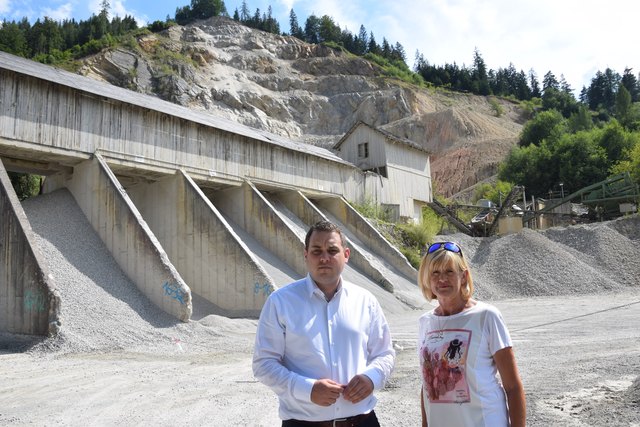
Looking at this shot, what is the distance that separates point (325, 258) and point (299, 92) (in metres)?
74.5

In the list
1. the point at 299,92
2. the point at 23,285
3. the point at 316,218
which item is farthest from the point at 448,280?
the point at 299,92

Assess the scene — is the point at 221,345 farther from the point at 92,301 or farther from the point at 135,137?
the point at 135,137

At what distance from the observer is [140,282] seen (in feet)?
43.6

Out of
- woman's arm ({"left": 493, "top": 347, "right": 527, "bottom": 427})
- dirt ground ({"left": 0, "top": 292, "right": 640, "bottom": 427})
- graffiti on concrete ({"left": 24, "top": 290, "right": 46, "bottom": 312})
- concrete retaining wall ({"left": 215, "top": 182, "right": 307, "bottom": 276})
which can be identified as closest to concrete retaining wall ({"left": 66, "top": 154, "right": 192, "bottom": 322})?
dirt ground ({"left": 0, "top": 292, "right": 640, "bottom": 427})

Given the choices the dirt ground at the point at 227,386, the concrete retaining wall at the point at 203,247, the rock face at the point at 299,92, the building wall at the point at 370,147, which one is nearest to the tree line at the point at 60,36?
the rock face at the point at 299,92

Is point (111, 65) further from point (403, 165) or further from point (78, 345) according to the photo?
point (78, 345)

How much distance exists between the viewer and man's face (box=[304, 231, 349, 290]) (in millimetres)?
2656

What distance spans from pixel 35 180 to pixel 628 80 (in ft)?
416

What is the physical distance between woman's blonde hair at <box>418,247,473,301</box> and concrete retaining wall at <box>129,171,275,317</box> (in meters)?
12.0

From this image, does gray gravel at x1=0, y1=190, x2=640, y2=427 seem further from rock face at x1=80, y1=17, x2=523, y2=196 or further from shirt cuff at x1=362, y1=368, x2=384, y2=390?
rock face at x1=80, y1=17, x2=523, y2=196

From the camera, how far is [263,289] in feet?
47.9

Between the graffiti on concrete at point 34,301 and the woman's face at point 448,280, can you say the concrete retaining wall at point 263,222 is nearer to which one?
the graffiti on concrete at point 34,301

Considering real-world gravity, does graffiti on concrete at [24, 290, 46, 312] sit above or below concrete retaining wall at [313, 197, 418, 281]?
below

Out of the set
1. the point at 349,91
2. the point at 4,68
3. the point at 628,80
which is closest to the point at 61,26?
the point at 349,91
